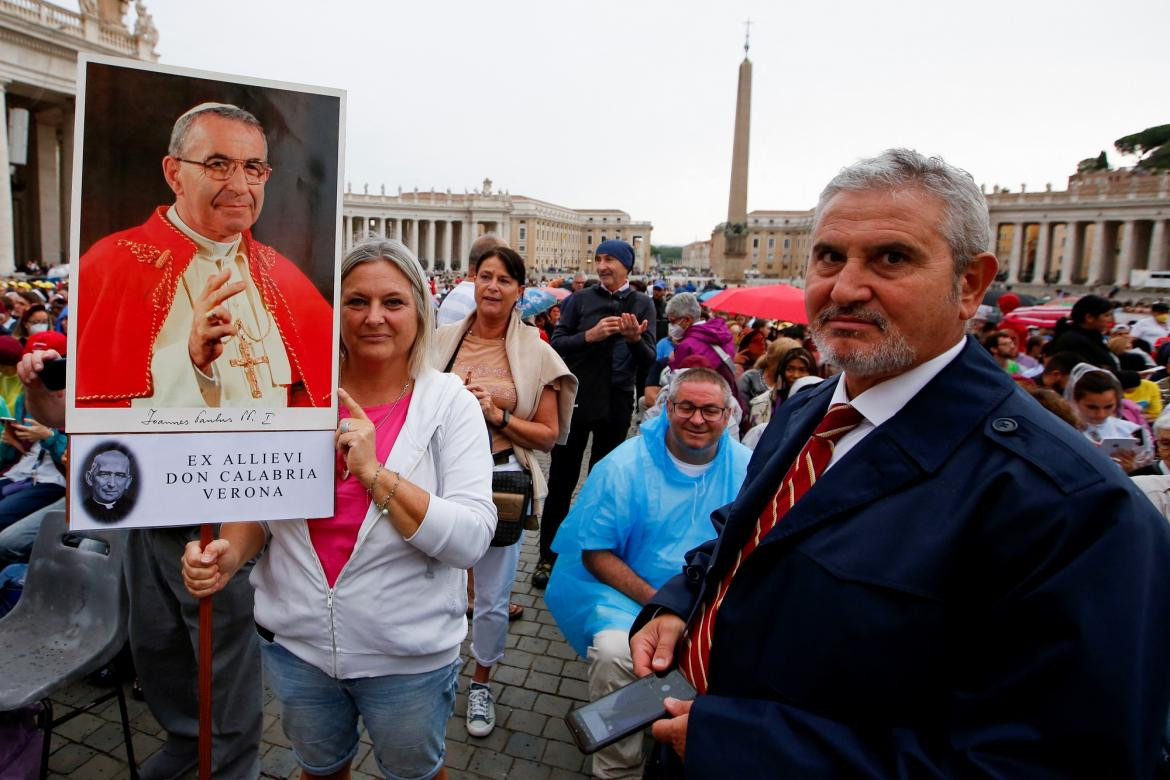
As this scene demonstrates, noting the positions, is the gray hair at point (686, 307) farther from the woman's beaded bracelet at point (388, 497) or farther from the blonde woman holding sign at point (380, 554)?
the woman's beaded bracelet at point (388, 497)

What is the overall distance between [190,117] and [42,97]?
3200cm

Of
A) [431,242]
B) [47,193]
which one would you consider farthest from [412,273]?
[431,242]

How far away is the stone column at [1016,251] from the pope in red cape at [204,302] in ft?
220

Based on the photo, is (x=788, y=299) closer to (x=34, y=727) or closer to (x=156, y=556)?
(x=156, y=556)

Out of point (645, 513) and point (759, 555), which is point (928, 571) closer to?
point (759, 555)

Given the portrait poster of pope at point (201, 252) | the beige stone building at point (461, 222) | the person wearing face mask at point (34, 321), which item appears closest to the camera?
the portrait poster of pope at point (201, 252)

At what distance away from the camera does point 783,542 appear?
1188 millimetres

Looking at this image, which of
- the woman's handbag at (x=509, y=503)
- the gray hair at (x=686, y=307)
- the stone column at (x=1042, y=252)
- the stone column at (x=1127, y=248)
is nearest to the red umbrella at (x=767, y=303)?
the gray hair at (x=686, y=307)

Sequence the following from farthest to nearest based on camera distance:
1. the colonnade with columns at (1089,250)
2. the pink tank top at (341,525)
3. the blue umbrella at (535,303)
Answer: the colonnade with columns at (1089,250) → the blue umbrella at (535,303) → the pink tank top at (341,525)

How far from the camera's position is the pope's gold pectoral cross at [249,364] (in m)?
1.70

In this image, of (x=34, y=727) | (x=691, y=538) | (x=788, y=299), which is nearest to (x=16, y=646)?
(x=34, y=727)

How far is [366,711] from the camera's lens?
6.10 feet

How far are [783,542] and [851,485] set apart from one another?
163mm

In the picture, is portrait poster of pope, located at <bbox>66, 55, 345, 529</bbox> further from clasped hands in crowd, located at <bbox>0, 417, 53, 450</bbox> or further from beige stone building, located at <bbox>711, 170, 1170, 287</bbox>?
beige stone building, located at <bbox>711, 170, 1170, 287</bbox>
